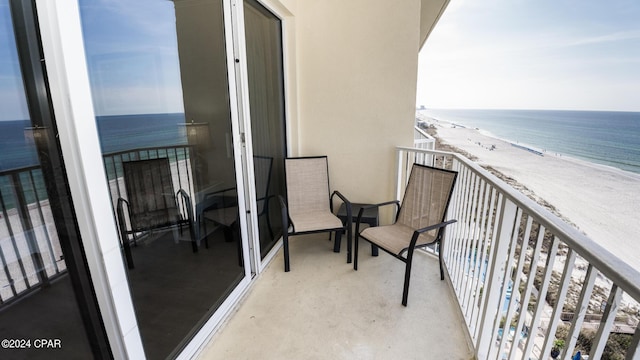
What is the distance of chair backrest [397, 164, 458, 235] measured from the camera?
241 cm

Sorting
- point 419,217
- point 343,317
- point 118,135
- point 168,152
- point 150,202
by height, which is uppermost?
point 118,135

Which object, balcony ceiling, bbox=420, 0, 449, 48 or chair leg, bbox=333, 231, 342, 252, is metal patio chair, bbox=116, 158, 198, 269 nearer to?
chair leg, bbox=333, 231, 342, 252

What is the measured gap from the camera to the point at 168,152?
4.98 feet

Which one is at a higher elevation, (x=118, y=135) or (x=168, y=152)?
(x=118, y=135)

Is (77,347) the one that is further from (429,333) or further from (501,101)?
(501,101)

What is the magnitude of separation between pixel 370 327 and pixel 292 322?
0.56 metres

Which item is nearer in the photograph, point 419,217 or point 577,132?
point 419,217

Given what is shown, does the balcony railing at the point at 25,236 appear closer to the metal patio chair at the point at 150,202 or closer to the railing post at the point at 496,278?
the metal patio chair at the point at 150,202

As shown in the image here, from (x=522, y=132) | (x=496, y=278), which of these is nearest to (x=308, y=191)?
(x=496, y=278)

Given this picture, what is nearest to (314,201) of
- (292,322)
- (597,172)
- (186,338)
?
(292,322)

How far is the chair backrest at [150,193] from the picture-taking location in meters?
1.29

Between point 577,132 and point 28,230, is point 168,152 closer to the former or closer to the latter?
point 28,230

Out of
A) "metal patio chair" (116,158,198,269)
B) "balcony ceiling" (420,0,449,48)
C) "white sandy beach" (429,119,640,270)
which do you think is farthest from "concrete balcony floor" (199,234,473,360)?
"white sandy beach" (429,119,640,270)

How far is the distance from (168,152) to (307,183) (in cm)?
182
